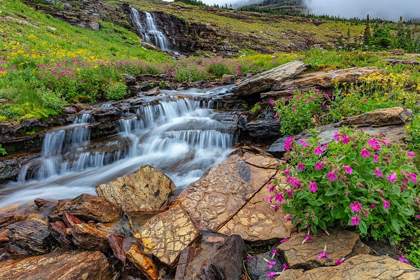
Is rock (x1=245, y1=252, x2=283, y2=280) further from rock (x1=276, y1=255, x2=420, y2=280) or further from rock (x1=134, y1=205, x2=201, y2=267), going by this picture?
rock (x1=134, y1=205, x2=201, y2=267)

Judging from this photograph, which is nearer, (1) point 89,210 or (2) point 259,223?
(2) point 259,223

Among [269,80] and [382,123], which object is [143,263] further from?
[269,80]

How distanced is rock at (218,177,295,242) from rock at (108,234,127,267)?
1532 millimetres

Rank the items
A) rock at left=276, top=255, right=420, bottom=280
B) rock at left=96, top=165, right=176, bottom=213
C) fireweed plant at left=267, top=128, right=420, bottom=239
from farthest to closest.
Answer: rock at left=96, top=165, right=176, bottom=213 → fireweed plant at left=267, top=128, right=420, bottom=239 → rock at left=276, top=255, right=420, bottom=280

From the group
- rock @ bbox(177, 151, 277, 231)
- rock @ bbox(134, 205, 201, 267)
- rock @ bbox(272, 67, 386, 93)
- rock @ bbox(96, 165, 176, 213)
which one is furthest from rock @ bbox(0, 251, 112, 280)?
rock @ bbox(272, 67, 386, 93)

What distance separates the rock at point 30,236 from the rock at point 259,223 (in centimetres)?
284

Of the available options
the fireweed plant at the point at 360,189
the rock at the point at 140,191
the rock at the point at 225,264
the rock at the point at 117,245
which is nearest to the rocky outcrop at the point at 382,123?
the fireweed plant at the point at 360,189

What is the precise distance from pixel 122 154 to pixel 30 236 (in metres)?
4.11

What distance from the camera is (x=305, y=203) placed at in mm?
3078

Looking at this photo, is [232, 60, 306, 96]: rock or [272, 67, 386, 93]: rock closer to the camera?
[272, 67, 386, 93]: rock

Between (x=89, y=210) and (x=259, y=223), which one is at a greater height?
(x=89, y=210)

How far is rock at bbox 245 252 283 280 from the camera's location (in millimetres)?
2883

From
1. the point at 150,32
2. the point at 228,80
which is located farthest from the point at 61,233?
the point at 150,32

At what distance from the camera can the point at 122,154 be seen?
7895 millimetres
